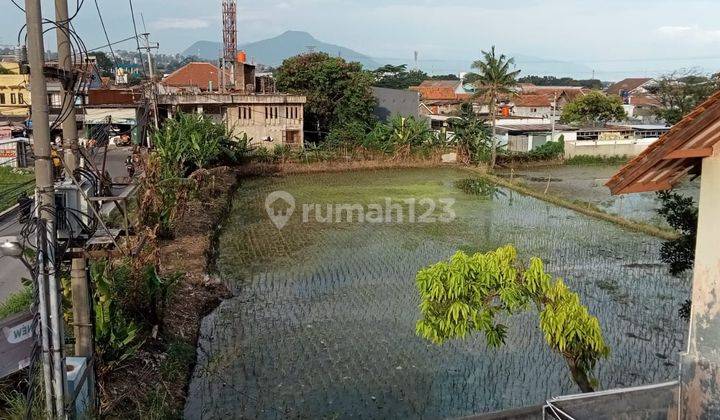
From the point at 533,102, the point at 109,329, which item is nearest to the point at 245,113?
the point at 109,329

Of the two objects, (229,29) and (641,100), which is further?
(641,100)

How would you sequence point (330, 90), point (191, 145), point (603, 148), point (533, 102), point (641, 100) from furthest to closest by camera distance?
point (641, 100) → point (533, 102) → point (603, 148) → point (330, 90) → point (191, 145)

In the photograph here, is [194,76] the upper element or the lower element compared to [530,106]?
upper

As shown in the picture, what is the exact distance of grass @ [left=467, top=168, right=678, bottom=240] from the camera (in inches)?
657

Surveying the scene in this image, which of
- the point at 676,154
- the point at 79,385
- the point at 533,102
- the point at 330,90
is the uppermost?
the point at 330,90

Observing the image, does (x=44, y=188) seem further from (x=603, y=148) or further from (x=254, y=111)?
(x=603, y=148)

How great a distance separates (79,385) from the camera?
5238 millimetres

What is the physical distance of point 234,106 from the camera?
1097 inches

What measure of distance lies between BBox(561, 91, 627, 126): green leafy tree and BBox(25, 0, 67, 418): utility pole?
37.6 meters

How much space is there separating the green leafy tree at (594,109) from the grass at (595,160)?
292 inches

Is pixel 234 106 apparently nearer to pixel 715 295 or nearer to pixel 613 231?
pixel 613 231

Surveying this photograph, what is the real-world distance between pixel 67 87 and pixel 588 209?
17001 mm

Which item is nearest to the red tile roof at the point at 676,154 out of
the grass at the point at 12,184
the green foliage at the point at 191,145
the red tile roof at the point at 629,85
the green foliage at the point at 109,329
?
the green foliage at the point at 109,329

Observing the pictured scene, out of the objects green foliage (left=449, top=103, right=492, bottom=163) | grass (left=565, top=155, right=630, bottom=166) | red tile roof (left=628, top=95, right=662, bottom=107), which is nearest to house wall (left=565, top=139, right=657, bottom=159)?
grass (left=565, top=155, right=630, bottom=166)
